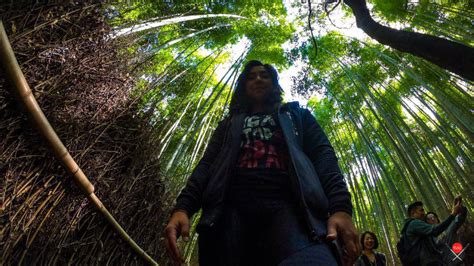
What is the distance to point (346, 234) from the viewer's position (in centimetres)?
102

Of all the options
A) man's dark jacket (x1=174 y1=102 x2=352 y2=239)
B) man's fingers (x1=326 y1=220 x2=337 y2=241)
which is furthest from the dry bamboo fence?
man's fingers (x1=326 y1=220 x2=337 y2=241)

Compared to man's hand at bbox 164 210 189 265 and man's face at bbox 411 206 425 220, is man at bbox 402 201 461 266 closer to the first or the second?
man's face at bbox 411 206 425 220

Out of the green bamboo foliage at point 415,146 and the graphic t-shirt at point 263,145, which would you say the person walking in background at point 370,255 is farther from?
the graphic t-shirt at point 263,145

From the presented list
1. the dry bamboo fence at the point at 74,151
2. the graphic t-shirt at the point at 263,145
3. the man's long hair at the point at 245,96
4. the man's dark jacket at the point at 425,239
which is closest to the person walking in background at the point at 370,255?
the man's dark jacket at the point at 425,239

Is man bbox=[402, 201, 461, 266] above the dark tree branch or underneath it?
underneath

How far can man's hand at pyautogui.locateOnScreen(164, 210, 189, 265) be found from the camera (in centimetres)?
111

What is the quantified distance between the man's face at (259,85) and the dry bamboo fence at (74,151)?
82 cm

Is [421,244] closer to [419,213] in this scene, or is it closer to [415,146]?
[419,213]

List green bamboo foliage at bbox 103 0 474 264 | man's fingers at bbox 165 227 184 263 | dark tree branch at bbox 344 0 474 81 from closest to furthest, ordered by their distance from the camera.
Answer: man's fingers at bbox 165 227 184 263 < dark tree branch at bbox 344 0 474 81 < green bamboo foliage at bbox 103 0 474 264

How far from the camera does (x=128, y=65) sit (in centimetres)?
250

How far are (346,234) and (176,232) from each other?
19.9 inches

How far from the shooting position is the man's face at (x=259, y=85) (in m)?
1.61

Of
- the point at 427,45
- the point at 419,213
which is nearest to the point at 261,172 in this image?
the point at 427,45

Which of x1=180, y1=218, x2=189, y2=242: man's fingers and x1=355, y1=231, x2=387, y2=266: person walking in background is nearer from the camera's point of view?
x1=180, y1=218, x2=189, y2=242: man's fingers
